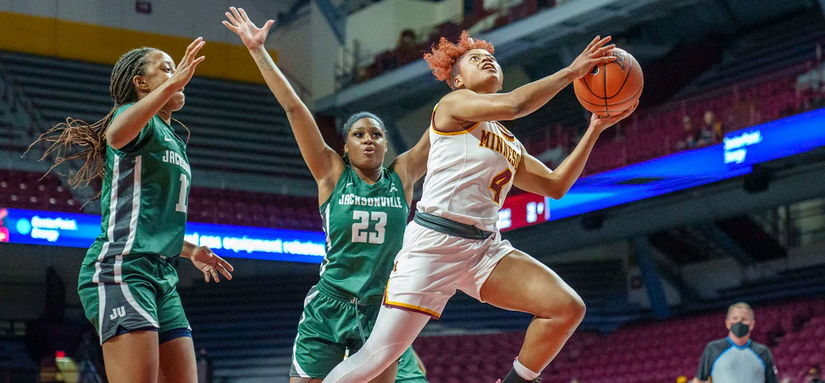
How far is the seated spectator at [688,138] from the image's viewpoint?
14.3m

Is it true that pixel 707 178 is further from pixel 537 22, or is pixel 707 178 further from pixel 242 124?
pixel 242 124

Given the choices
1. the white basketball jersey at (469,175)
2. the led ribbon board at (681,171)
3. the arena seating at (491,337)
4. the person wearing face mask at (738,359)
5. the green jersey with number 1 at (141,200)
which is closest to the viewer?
the green jersey with number 1 at (141,200)

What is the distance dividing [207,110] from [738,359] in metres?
15.5

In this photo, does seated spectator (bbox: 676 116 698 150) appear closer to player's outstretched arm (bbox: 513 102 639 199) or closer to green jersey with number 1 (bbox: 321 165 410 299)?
player's outstretched arm (bbox: 513 102 639 199)

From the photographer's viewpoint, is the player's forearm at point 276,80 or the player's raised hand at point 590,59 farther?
the player's forearm at point 276,80

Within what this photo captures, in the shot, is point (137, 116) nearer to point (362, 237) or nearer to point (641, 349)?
point (362, 237)

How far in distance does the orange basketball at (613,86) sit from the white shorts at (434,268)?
826mm

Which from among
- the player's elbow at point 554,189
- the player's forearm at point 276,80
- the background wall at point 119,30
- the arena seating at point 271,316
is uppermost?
the background wall at point 119,30

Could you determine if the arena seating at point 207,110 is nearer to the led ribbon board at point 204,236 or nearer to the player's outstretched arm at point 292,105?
the led ribbon board at point 204,236

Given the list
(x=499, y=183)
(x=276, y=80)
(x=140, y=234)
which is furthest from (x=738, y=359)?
(x=140, y=234)

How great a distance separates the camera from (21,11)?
20.4m

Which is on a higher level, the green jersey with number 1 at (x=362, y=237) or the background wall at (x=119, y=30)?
the background wall at (x=119, y=30)

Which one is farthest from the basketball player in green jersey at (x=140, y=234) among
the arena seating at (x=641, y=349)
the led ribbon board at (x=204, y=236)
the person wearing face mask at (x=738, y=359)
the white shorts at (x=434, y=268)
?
the arena seating at (x=641, y=349)

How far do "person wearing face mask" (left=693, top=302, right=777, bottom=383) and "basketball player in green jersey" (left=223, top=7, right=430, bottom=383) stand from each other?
3516 mm
